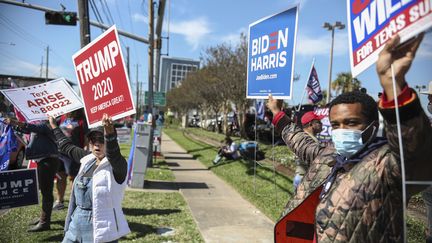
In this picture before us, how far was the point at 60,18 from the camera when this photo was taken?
10.4 metres

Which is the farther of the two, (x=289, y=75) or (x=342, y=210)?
(x=289, y=75)

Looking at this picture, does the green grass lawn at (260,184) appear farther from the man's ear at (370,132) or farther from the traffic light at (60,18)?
the traffic light at (60,18)

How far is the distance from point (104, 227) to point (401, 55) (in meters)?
2.77

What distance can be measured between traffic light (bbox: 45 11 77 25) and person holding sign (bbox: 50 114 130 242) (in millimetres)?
6659

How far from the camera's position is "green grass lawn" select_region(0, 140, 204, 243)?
18.1 ft

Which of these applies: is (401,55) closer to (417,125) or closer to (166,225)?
(417,125)

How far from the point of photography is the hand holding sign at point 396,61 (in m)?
1.59

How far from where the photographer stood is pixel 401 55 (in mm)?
1613

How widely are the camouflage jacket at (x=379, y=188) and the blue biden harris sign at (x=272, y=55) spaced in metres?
3.22

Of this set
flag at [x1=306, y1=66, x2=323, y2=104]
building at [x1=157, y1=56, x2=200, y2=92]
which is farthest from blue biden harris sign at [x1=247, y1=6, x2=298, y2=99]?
building at [x1=157, y1=56, x2=200, y2=92]

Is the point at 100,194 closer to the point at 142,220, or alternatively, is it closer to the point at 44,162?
the point at 44,162

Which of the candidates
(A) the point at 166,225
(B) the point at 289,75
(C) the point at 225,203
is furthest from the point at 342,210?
(C) the point at 225,203

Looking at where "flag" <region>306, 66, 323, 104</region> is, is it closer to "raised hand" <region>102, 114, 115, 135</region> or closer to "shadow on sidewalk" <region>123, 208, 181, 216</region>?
"shadow on sidewalk" <region>123, 208, 181, 216</region>

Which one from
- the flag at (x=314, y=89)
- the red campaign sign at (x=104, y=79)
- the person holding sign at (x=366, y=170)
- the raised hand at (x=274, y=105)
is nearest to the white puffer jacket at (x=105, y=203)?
the red campaign sign at (x=104, y=79)
